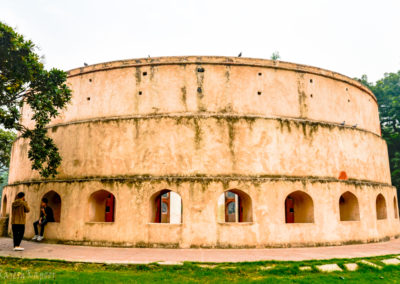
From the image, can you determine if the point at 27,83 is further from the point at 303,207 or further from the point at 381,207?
the point at 381,207

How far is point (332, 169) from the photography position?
12.7 m

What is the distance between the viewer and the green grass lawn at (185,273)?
19.4 feet

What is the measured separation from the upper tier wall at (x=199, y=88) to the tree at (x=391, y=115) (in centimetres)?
1283

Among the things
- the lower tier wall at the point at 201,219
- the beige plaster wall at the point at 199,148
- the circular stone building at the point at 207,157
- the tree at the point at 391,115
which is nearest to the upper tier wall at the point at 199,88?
the circular stone building at the point at 207,157

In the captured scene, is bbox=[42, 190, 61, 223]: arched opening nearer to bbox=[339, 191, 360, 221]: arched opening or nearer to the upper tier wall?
the upper tier wall

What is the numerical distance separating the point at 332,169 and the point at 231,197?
8.56 m

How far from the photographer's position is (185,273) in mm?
6578

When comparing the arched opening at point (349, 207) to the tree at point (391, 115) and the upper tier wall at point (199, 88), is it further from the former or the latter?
the tree at point (391, 115)

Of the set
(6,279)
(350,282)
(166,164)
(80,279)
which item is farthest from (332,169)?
(6,279)

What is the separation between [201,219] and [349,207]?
6.71 meters

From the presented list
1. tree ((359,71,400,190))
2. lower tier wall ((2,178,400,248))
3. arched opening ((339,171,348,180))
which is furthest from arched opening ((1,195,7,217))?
tree ((359,71,400,190))

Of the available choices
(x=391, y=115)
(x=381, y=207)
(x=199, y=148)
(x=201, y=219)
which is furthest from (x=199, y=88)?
(x=391, y=115)

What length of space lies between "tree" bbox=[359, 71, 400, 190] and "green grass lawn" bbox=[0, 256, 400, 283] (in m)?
18.5

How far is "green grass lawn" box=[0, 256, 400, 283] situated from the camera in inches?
233
